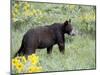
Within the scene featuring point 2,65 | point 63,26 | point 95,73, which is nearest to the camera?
point 2,65

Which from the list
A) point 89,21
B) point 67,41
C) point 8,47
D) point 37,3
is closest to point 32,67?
point 8,47

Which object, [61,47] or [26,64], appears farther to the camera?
[61,47]

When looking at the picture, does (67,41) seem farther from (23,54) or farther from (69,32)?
(23,54)

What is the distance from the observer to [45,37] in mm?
2779

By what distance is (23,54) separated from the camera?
267 cm

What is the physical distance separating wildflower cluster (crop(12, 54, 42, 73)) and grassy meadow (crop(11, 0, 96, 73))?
0.17 feet

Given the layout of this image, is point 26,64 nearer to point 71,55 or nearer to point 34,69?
point 34,69

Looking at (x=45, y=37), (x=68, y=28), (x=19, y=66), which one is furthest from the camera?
→ (x=68, y=28)

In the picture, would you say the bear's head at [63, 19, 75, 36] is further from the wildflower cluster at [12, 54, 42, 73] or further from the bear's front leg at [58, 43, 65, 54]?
the wildflower cluster at [12, 54, 42, 73]

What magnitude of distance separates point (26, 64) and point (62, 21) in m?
0.65

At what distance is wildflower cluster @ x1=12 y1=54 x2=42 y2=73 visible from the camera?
8.62 feet

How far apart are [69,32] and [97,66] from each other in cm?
59

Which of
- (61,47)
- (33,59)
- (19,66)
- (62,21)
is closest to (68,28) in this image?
(62,21)

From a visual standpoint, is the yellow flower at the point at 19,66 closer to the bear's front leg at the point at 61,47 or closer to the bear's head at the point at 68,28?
the bear's front leg at the point at 61,47
